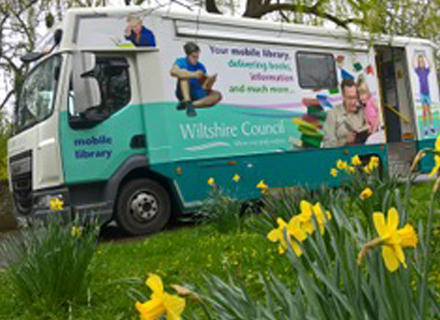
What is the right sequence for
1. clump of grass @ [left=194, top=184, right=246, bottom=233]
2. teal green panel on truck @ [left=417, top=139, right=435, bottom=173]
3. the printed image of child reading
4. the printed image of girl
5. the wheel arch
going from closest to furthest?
1. clump of grass @ [left=194, top=184, right=246, bottom=233]
2. the wheel arch
3. the printed image of girl
4. teal green panel on truck @ [left=417, top=139, right=435, bottom=173]
5. the printed image of child reading

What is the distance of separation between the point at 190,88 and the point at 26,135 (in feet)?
8.21

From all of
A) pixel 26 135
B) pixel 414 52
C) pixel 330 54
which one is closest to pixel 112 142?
pixel 26 135

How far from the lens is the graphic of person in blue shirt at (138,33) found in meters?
6.61

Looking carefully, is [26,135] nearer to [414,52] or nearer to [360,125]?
[360,125]

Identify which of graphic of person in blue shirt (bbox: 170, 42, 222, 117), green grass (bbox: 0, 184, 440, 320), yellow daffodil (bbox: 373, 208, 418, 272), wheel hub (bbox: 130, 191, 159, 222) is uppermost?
graphic of person in blue shirt (bbox: 170, 42, 222, 117)

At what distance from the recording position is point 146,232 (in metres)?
6.61

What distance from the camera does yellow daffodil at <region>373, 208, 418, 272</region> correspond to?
884mm

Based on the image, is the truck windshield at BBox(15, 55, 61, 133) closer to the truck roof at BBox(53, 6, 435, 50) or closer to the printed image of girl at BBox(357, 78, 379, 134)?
the truck roof at BBox(53, 6, 435, 50)

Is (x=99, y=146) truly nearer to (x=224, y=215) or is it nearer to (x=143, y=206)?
(x=143, y=206)

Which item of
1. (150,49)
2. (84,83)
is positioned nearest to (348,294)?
(84,83)

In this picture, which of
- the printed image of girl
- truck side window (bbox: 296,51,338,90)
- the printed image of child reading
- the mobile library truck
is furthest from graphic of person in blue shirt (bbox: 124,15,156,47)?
the printed image of child reading

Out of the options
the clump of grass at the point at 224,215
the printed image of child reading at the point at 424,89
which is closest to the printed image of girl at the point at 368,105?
the printed image of child reading at the point at 424,89

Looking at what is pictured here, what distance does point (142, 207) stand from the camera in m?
6.63

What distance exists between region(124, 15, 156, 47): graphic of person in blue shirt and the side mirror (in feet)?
2.22
